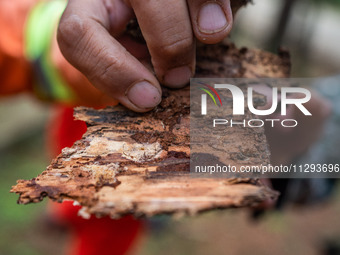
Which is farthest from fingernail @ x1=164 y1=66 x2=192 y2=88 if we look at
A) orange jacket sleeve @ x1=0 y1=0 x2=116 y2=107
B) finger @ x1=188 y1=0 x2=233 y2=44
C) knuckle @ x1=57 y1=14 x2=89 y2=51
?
orange jacket sleeve @ x1=0 y1=0 x2=116 y2=107

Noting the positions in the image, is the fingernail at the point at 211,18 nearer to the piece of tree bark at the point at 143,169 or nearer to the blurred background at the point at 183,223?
the piece of tree bark at the point at 143,169

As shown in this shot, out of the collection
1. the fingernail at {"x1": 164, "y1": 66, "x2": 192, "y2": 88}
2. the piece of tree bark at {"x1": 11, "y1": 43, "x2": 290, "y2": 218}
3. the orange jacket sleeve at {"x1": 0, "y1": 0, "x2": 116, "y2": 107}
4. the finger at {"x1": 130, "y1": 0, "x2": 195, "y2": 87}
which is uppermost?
the orange jacket sleeve at {"x1": 0, "y1": 0, "x2": 116, "y2": 107}

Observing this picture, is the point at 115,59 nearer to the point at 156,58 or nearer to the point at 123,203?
the point at 156,58

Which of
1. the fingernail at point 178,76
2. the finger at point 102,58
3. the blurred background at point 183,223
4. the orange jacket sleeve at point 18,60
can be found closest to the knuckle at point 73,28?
the finger at point 102,58

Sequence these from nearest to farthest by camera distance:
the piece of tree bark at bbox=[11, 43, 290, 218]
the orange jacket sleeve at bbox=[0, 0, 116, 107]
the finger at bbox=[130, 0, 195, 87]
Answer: the piece of tree bark at bbox=[11, 43, 290, 218]
the finger at bbox=[130, 0, 195, 87]
the orange jacket sleeve at bbox=[0, 0, 116, 107]

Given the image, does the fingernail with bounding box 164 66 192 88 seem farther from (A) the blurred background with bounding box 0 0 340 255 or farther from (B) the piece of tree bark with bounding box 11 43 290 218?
(A) the blurred background with bounding box 0 0 340 255

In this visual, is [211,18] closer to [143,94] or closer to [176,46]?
[176,46]
